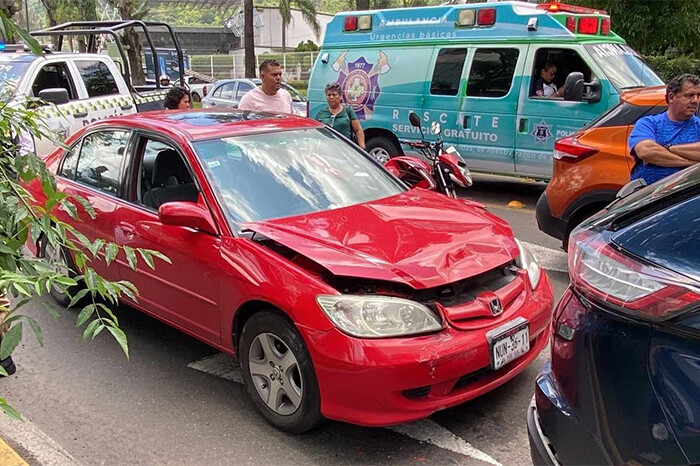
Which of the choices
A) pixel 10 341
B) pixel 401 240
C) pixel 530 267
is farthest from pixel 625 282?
pixel 10 341

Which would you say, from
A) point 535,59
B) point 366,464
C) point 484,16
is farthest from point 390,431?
point 484,16

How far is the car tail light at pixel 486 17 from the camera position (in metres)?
8.21

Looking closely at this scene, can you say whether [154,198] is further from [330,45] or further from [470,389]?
[330,45]

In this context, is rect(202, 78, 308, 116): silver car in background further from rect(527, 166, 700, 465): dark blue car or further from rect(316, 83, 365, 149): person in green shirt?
rect(527, 166, 700, 465): dark blue car

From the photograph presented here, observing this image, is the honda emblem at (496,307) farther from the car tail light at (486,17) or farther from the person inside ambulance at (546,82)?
the car tail light at (486,17)

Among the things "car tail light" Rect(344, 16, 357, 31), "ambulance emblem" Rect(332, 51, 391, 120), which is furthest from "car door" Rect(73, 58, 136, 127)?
"car tail light" Rect(344, 16, 357, 31)

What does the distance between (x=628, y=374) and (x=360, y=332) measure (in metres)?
1.29

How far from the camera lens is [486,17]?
27.2ft

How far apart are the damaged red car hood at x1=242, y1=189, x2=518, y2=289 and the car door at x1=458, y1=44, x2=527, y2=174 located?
14.5ft

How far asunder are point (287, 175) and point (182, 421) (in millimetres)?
1565

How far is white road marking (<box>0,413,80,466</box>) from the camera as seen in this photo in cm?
309

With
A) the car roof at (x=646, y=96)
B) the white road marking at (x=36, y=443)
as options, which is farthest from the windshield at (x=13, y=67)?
the car roof at (x=646, y=96)

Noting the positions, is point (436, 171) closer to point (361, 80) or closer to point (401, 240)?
point (401, 240)

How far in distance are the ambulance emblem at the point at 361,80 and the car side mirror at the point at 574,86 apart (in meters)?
2.73
